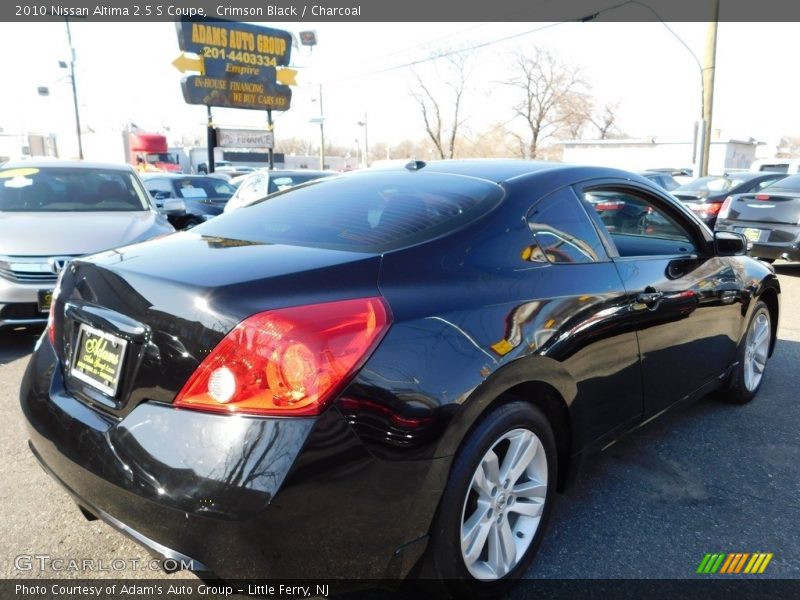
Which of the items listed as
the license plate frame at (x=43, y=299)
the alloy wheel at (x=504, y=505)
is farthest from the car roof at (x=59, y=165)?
the alloy wheel at (x=504, y=505)

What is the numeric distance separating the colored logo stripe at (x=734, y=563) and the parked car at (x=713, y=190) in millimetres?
8680

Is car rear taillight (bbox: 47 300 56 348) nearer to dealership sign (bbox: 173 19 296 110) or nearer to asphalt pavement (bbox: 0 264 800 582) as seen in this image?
asphalt pavement (bbox: 0 264 800 582)

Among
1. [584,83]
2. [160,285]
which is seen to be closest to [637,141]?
[584,83]

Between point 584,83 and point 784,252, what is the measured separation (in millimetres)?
38957

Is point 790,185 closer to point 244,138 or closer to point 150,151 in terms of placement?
point 244,138

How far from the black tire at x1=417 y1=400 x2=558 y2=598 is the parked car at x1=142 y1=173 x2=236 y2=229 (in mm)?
10280

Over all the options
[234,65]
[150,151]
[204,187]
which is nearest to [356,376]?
[204,187]

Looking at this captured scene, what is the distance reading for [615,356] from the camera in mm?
2572

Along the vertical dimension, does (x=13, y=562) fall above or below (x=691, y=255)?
below

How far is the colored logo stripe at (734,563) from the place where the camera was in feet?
7.80

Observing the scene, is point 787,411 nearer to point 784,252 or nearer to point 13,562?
point 13,562

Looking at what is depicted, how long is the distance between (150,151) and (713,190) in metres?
36.8

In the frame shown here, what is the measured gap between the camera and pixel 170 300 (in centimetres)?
180
